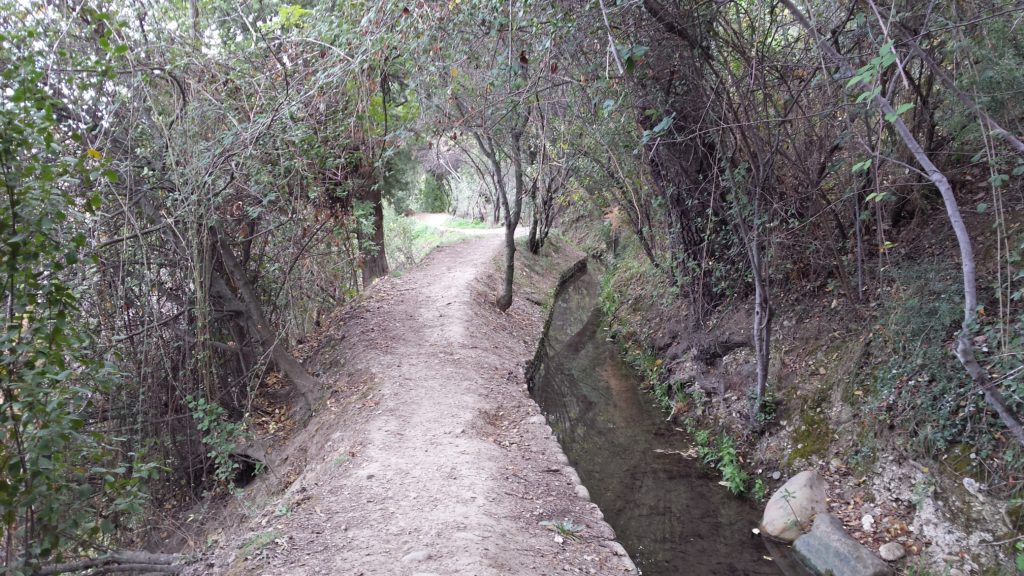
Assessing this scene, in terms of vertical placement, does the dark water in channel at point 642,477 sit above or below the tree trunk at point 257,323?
below

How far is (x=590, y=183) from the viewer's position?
11312 millimetres

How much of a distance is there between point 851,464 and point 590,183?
7336 mm

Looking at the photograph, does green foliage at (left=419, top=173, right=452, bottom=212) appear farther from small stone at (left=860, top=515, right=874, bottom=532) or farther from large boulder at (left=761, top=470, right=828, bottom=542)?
small stone at (left=860, top=515, right=874, bottom=532)

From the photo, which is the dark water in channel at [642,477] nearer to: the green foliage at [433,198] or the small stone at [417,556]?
the small stone at [417,556]

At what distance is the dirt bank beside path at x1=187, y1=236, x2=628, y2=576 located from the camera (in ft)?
12.8

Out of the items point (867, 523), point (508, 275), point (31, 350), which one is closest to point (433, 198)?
point (508, 275)

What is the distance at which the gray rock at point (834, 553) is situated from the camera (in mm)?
4230

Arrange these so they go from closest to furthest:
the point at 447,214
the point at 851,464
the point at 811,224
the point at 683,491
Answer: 1. the point at 851,464
2. the point at 683,491
3. the point at 811,224
4. the point at 447,214

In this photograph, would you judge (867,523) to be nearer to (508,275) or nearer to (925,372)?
(925,372)

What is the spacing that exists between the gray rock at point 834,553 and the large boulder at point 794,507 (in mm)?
125

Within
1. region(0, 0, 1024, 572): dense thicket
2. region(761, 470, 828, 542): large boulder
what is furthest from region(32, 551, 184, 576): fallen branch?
region(761, 470, 828, 542): large boulder

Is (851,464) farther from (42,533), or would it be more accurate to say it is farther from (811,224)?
(42,533)

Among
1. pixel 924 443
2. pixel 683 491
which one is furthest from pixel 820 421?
pixel 683 491

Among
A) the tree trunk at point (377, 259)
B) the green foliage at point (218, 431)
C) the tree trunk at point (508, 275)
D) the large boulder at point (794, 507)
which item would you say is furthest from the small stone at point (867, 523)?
the tree trunk at point (377, 259)
